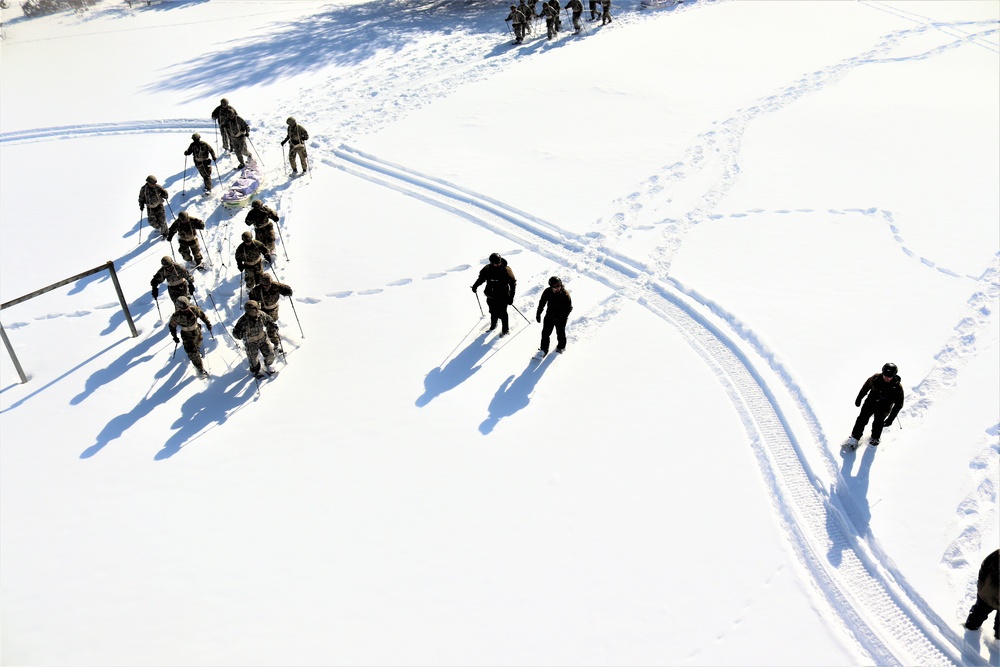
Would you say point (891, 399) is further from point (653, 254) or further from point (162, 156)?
point (162, 156)

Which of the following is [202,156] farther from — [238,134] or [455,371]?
[455,371]

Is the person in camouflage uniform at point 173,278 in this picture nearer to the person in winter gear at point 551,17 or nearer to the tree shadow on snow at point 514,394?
the tree shadow on snow at point 514,394

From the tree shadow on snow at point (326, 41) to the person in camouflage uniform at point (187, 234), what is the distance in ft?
27.1

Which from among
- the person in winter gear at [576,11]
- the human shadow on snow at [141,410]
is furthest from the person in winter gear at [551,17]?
the human shadow on snow at [141,410]

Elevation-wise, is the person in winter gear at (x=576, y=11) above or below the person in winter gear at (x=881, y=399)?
above

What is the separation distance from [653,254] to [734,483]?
189 inches

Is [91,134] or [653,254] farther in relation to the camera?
[91,134]

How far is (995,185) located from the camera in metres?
13.5

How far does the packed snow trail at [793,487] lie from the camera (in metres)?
6.25

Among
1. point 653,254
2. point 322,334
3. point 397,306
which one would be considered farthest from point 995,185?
point 322,334

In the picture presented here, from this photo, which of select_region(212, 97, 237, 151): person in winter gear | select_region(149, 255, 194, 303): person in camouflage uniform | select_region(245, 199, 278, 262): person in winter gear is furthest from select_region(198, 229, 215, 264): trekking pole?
select_region(212, 97, 237, 151): person in winter gear

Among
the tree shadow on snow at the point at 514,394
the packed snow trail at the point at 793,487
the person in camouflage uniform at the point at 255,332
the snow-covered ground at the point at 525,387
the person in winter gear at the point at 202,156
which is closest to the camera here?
the packed snow trail at the point at 793,487

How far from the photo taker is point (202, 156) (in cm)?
1330

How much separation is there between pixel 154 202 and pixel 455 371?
6.26m
